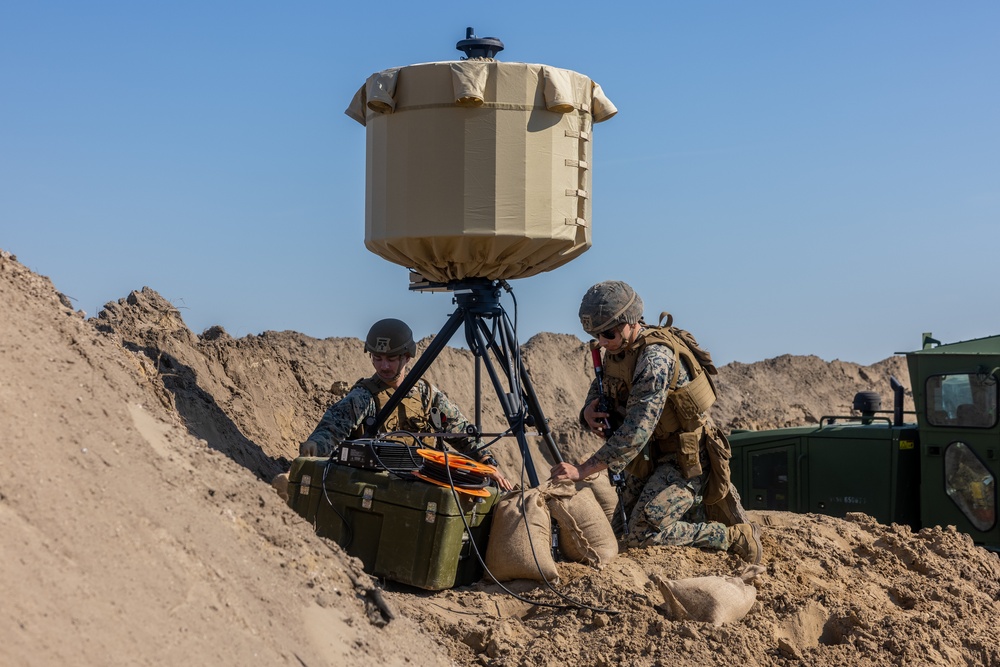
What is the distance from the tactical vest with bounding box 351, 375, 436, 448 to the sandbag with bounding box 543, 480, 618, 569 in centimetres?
178

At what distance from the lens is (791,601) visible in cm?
641

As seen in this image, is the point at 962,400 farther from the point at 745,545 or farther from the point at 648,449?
the point at 648,449

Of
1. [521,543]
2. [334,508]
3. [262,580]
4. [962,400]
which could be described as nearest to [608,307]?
[521,543]

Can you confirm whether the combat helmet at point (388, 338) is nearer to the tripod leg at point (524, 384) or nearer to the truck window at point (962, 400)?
the tripod leg at point (524, 384)

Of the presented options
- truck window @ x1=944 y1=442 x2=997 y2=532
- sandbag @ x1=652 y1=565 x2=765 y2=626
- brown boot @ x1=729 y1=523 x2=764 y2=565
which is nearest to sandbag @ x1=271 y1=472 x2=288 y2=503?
sandbag @ x1=652 y1=565 x2=765 y2=626

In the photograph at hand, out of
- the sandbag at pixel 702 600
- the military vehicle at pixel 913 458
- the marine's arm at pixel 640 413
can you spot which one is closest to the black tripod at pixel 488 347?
the marine's arm at pixel 640 413

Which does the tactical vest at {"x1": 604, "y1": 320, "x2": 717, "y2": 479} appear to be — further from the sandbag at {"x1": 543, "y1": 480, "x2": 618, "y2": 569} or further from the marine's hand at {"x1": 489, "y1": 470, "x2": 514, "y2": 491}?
the marine's hand at {"x1": 489, "y1": 470, "x2": 514, "y2": 491}

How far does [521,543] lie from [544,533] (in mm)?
162

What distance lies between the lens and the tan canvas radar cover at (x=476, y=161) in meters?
8.08

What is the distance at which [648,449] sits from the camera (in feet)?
24.7

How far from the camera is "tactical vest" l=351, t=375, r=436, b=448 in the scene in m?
8.48

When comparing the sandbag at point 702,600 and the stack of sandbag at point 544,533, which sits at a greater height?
the stack of sandbag at point 544,533

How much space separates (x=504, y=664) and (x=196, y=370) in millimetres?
6934

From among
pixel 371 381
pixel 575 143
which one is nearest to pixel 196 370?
pixel 371 381
